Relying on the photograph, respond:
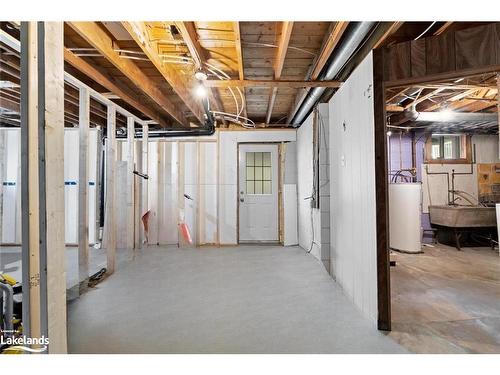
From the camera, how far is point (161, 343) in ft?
5.71

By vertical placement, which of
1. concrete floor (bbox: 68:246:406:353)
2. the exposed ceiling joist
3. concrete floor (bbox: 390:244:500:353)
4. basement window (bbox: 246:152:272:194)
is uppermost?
the exposed ceiling joist

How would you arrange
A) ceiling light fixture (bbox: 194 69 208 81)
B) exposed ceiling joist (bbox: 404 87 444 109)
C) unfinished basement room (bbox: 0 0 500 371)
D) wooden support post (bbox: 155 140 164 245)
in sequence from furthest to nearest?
1. wooden support post (bbox: 155 140 164 245)
2. exposed ceiling joist (bbox: 404 87 444 109)
3. ceiling light fixture (bbox: 194 69 208 81)
4. unfinished basement room (bbox: 0 0 500 371)

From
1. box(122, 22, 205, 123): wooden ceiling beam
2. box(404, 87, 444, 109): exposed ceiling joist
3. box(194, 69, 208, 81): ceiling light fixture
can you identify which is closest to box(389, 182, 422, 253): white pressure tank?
box(404, 87, 444, 109): exposed ceiling joist

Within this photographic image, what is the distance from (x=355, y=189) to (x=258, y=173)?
2.95m

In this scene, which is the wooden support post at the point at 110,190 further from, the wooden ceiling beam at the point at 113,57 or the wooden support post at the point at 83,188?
the wooden ceiling beam at the point at 113,57

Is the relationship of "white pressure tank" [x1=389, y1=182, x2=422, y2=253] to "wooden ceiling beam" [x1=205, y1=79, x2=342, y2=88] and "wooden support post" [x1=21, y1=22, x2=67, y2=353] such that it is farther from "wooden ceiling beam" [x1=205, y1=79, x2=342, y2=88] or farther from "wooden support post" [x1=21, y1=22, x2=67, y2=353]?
"wooden support post" [x1=21, y1=22, x2=67, y2=353]

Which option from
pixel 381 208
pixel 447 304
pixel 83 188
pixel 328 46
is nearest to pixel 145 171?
pixel 83 188

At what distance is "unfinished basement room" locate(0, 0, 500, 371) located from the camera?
1.55 meters

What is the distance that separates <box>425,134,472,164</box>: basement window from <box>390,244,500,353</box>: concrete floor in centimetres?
218

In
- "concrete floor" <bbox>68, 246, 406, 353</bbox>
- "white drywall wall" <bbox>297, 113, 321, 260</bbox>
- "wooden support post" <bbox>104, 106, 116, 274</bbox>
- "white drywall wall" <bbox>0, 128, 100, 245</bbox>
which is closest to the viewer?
"concrete floor" <bbox>68, 246, 406, 353</bbox>

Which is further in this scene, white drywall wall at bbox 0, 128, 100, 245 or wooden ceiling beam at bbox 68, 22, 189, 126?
white drywall wall at bbox 0, 128, 100, 245

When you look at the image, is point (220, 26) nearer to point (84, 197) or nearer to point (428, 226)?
point (84, 197)

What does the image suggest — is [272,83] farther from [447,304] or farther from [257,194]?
[447,304]

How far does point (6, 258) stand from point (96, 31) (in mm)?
3864
